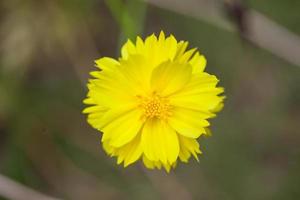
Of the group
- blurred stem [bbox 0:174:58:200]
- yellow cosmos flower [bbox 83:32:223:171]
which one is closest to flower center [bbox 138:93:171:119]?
yellow cosmos flower [bbox 83:32:223:171]

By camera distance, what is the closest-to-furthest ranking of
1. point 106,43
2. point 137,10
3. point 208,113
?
point 208,113 → point 137,10 → point 106,43

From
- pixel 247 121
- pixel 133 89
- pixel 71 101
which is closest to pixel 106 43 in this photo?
pixel 71 101

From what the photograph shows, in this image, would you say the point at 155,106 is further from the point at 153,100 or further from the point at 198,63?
the point at 198,63

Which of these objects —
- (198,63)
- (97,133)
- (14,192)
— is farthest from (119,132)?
(97,133)

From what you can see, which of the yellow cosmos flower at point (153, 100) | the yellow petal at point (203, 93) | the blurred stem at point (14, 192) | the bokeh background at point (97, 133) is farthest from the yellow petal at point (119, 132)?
the bokeh background at point (97, 133)

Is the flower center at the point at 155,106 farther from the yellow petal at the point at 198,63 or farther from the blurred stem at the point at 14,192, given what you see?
the blurred stem at the point at 14,192

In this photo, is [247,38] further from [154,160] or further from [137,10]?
[154,160]

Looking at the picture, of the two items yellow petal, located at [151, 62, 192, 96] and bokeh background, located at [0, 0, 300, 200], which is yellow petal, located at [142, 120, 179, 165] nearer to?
yellow petal, located at [151, 62, 192, 96]
